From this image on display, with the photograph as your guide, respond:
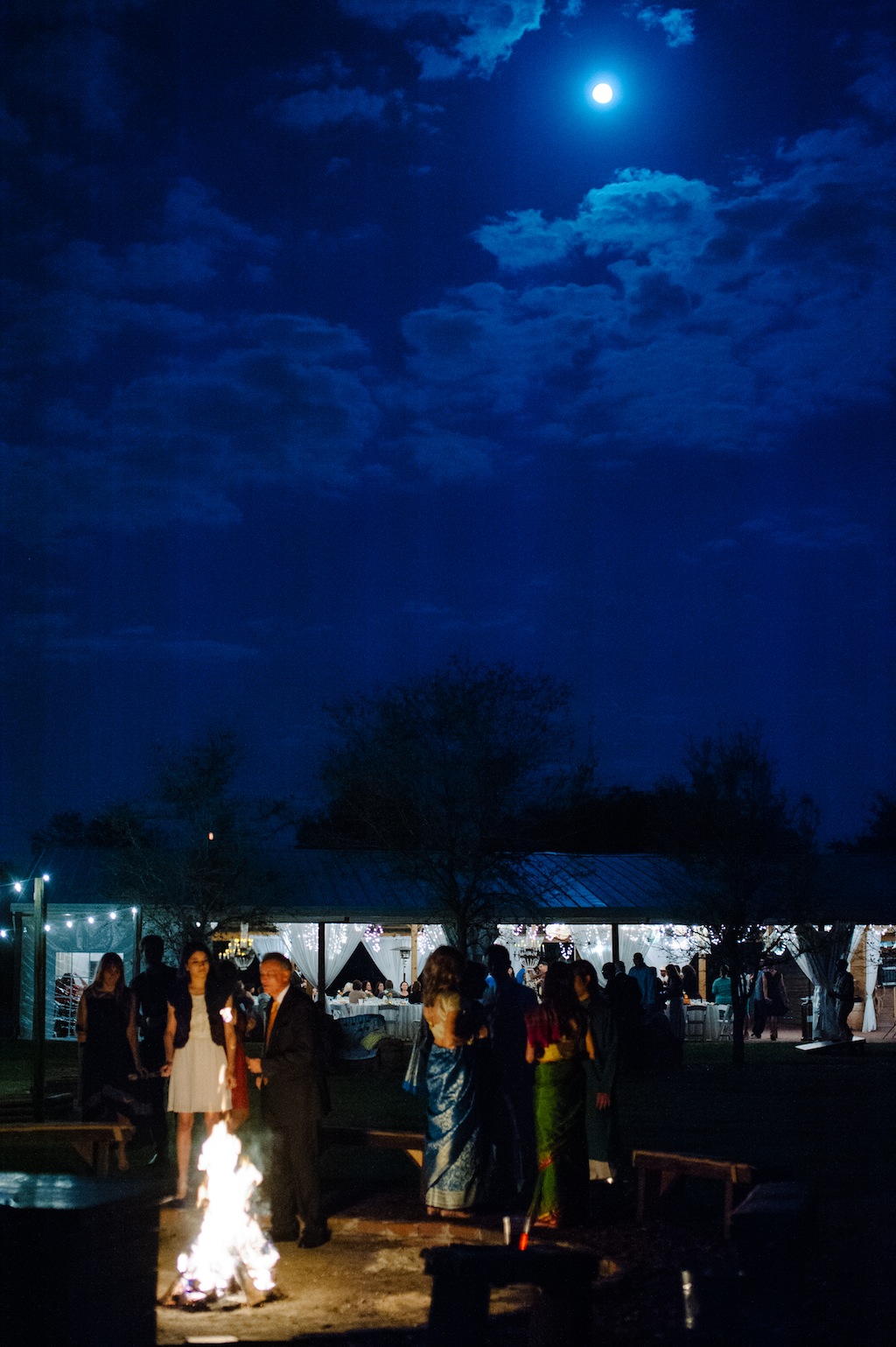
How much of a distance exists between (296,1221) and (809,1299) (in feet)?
9.64

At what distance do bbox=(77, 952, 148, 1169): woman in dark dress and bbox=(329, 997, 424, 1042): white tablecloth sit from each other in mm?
12196

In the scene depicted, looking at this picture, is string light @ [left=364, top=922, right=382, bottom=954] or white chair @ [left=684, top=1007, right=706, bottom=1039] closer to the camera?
white chair @ [left=684, top=1007, right=706, bottom=1039]

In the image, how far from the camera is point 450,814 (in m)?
24.8

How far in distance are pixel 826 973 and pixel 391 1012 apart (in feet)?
27.7

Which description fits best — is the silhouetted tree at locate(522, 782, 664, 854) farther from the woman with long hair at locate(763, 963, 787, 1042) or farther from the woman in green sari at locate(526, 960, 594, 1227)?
the woman in green sari at locate(526, 960, 594, 1227)

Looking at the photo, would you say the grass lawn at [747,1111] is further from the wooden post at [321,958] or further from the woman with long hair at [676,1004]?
the wooden post at [321,958]

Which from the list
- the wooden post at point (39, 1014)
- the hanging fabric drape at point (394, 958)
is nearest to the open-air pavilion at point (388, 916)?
the hanging fabric drape at point (394, 958)

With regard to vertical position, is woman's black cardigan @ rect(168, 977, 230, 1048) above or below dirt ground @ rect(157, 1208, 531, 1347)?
above

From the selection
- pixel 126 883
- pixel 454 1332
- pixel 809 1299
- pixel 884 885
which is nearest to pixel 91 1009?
pixel 809 1299

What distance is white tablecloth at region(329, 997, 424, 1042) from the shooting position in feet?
77.4

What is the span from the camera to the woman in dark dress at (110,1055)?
1031 centimetres

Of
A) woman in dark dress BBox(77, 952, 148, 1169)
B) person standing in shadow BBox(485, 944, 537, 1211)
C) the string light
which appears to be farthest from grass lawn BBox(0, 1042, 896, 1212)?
the string light

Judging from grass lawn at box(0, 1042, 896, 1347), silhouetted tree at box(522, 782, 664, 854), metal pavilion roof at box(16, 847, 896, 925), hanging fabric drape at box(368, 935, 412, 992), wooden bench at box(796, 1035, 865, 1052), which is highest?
silhouetted tree at box(522, 782, 664, 854)

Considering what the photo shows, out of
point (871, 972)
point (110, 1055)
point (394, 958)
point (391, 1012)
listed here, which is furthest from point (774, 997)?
point (110, 1055)
